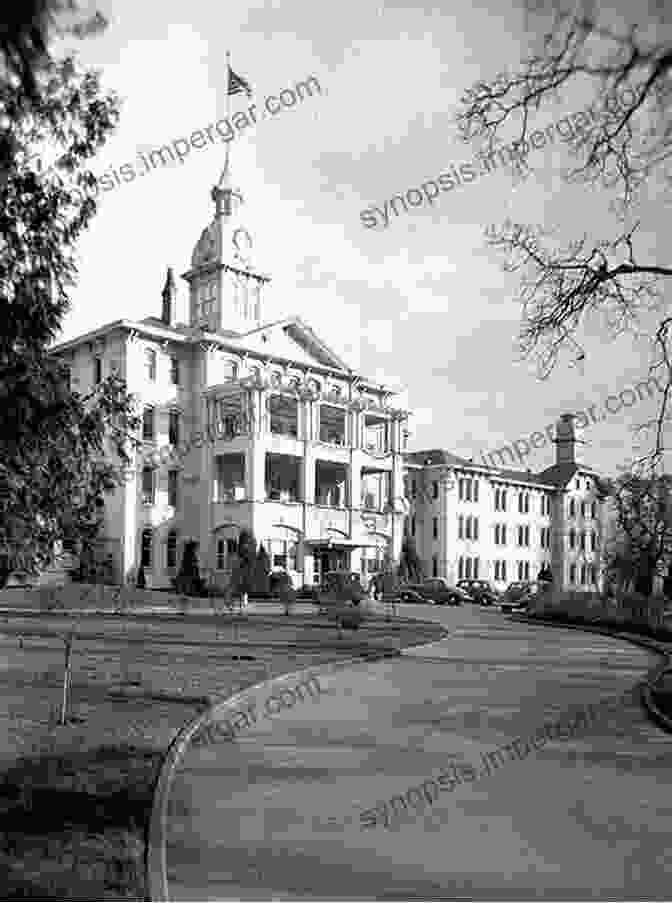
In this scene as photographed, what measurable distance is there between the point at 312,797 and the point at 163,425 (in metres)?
42.1

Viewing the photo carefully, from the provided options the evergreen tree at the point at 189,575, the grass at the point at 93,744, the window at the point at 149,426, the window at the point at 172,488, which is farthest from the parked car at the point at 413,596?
the grass at the point at 93,744

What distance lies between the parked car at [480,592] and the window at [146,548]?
22.9 meters

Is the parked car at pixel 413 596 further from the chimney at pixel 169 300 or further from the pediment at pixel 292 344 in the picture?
the chimney at pixel 169 300

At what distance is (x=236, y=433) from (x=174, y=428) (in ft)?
11.6

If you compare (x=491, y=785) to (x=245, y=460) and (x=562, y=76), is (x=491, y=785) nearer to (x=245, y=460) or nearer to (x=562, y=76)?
(x=562, y=76)

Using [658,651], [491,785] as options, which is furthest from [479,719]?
[658,651]

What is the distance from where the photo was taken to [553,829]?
7.12 metres

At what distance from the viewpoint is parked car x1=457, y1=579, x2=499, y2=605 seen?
5991 cm

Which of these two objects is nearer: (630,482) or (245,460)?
(630,482)

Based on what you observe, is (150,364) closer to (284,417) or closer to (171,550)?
(284,417)

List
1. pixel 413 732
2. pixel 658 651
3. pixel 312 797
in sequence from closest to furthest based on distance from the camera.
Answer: pixel 312 797 < pixel 413 732 < pixel 658 651

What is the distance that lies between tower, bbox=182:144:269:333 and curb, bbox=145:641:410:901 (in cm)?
4289

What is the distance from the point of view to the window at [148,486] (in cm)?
4831

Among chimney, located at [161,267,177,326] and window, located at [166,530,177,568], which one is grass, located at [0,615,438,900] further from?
chimney, located at [161,267,177,326]
